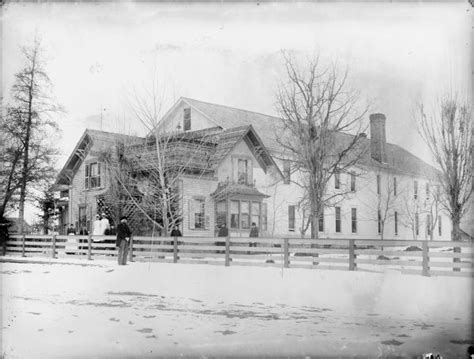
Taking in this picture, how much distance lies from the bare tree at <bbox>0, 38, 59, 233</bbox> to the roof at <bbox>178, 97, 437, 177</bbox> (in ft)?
5.94

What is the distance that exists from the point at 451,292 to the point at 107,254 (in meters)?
4.57

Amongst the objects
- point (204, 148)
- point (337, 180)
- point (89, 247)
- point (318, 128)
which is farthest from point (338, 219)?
point (89, 247)

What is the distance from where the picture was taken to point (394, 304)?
254 inches

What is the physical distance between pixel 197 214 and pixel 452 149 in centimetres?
350

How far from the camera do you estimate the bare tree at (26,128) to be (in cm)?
646

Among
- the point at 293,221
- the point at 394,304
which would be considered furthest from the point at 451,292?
the point at 293,221

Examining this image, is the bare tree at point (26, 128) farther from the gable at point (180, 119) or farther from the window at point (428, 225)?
the window at point (428, 225)

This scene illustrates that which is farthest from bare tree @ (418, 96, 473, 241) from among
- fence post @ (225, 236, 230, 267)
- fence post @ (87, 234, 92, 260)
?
fence post @ (87, 234, 92, 260)

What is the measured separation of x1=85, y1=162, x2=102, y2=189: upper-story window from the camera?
7.25 metres

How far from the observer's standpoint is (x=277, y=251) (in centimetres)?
809

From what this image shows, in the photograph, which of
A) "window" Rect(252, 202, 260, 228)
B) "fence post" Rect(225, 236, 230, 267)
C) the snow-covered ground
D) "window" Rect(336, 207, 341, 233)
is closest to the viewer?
the snow-covered ground

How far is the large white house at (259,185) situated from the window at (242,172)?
0.04 feet

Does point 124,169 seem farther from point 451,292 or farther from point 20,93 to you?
point 451,292

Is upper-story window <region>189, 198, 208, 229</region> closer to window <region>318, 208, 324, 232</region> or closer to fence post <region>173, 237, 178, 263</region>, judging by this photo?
fence post <region>173, 237, 178, 263</region>
